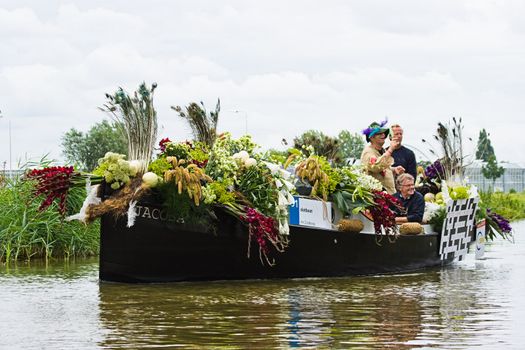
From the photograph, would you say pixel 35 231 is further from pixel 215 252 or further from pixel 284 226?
pixel 284 226

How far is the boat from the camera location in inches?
551

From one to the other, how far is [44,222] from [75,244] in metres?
0.94

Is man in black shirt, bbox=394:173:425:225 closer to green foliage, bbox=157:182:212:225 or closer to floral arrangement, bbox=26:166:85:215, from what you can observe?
green foliage, bbox=157:182:212:225

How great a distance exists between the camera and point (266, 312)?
11375 mm

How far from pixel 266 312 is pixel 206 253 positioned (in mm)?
3131

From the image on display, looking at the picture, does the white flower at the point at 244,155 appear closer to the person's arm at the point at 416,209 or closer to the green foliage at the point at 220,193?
the green foliage at the point at 220,193

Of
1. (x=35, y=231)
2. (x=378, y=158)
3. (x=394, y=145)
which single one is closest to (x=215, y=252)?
(x=378, y=158)

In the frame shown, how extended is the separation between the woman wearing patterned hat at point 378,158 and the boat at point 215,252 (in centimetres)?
98

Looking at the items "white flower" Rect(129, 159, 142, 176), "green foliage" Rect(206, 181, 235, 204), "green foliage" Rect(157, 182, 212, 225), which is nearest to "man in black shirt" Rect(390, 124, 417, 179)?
"green foliage" Rect(206, 181, 235, 204)

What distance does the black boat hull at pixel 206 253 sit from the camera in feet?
46.0

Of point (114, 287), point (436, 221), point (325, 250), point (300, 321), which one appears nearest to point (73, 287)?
point (114, 287)

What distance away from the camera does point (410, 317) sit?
10.9m

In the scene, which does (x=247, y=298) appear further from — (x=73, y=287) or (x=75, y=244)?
(x=75, y=244)

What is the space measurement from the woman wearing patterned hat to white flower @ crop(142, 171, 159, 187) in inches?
167
